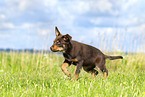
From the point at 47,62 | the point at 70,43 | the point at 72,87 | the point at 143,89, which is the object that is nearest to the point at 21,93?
the point at 72,87

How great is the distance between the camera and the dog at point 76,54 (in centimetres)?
486

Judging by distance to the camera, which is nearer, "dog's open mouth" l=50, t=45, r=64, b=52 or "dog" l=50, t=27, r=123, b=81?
"dog's open mouth" l=50, t=45, r=64, b=52

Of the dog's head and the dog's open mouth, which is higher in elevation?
the dog's head

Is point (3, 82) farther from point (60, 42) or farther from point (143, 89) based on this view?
point (143, 89)

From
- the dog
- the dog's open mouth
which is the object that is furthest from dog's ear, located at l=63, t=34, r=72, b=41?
the dog's open mouth

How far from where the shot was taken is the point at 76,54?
502cm

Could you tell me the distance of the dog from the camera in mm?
4863

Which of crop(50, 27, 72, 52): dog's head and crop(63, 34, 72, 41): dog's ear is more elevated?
crop(63, 34, 72, 41): dog's ear

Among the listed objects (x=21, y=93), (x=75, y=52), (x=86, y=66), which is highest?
(x=75, y=52)

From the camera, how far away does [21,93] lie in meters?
3.91

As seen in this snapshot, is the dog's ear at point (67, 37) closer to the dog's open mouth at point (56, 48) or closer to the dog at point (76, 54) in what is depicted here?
the dog at point (76, 54)

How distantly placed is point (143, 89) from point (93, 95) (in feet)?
4.35

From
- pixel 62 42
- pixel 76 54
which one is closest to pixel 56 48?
pixel 62 42

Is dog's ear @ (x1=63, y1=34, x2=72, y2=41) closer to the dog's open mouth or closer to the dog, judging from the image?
the dog
